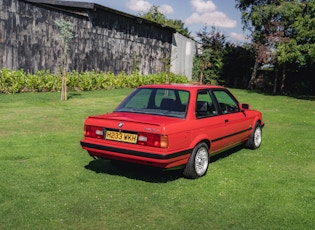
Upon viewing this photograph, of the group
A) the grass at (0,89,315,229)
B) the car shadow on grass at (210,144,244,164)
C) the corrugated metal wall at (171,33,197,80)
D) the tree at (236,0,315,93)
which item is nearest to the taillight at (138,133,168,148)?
the grass at (0,89,315,229)

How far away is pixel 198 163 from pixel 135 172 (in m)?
1.16

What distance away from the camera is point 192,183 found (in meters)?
5.93

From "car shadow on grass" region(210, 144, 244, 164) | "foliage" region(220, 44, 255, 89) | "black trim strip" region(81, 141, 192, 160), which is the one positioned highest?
"foliage" region(220, 44, 255, 89)

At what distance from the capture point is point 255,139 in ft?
28.0

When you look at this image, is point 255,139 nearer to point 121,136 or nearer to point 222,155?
point 222,155

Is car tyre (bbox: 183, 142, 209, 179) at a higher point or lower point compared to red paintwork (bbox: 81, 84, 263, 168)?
lower

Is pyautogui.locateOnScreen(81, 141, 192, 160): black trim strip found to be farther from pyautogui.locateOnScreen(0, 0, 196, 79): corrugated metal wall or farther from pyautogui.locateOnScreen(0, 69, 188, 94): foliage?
pyautogui.locateOnScreen(0, 0, 196, 79): corrugated metal wall

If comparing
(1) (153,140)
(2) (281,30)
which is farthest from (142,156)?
(2) (281,30)

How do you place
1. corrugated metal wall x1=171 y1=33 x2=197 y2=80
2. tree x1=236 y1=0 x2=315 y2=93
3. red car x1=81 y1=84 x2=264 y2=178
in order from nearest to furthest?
red car x1=81 y1=84 x2=264 y2=178
tree x1=236 y1=0 x2=315 y2=93
corrugated metal wall x1=171 y1=33 x2=197 y2=80

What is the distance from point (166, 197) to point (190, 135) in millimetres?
1136

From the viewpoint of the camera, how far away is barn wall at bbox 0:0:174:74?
1886 centimetres

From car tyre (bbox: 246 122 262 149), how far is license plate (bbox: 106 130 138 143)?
3.74m

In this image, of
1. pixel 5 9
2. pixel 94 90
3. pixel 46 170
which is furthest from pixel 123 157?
pixel 94 90

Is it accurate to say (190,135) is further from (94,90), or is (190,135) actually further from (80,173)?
(94,90)
